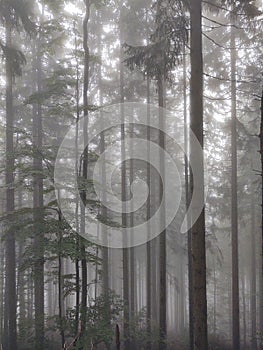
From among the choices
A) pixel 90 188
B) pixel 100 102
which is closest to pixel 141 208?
pixel 100 102

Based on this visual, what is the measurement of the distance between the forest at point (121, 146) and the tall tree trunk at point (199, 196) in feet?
0.10

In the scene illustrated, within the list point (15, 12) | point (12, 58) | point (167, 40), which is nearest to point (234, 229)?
point (167, 40)

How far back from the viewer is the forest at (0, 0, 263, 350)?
339 inches

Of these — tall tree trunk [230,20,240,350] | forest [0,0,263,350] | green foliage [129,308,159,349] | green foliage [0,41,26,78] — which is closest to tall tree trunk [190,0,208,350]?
forest [0,0,263,350]

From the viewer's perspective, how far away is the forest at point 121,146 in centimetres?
861

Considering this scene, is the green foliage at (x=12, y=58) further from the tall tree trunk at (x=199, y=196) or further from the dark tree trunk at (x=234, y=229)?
the dark tree trunk at (x=234, y=229)

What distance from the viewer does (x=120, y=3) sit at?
18.0 metres

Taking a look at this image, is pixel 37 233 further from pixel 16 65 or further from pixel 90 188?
pixel 16 65

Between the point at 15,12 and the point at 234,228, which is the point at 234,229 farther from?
the point at 15,12

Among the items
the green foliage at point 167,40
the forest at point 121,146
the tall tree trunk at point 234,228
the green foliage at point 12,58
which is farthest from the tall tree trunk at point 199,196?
the tall tree trunk at point 234,228

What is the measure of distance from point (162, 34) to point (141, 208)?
1479 centimetres

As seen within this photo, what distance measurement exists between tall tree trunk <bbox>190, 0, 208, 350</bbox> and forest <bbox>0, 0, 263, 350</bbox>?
3 cm

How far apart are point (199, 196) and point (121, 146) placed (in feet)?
34.9

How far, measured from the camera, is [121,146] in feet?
59.5
